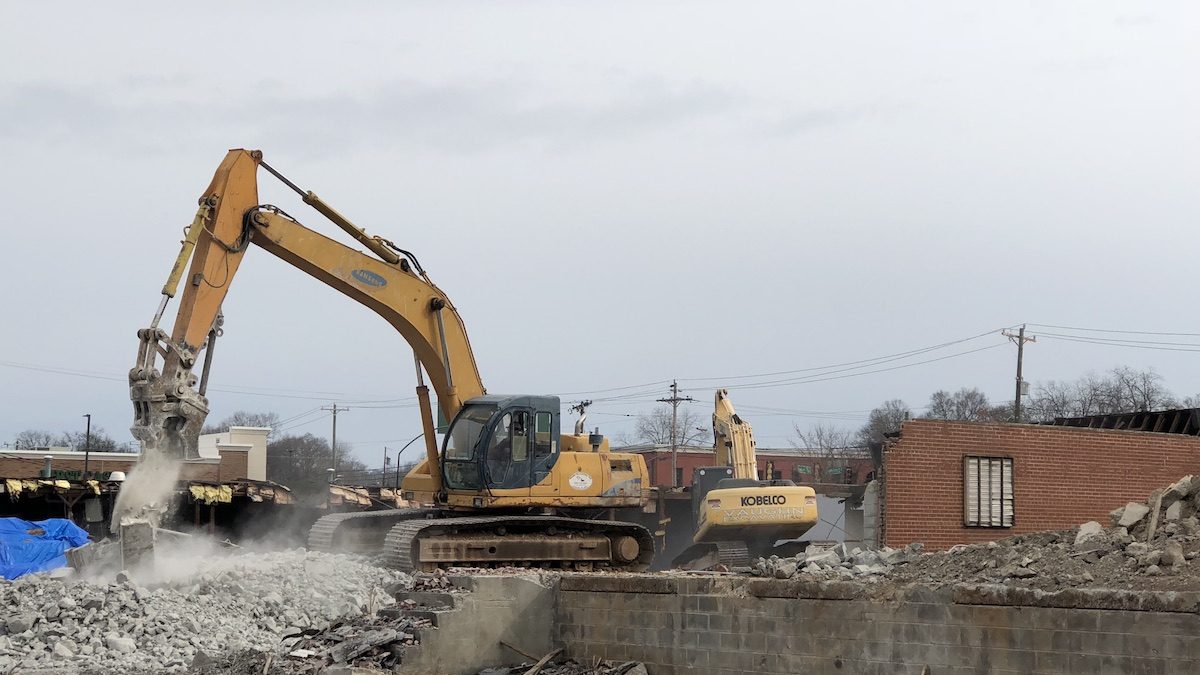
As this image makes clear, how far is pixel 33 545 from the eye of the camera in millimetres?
23672

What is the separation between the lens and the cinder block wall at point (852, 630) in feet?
30.8

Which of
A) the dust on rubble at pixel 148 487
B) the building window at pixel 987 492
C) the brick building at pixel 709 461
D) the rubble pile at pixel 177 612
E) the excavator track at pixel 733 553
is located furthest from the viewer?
the brick building at pixel 709 461

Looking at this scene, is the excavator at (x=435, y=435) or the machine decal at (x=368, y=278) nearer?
the excavator at (x=435, y=435)

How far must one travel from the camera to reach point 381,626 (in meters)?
13.6

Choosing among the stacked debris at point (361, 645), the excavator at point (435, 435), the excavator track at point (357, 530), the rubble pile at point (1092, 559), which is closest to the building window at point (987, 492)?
→ the excavator at point (435, 435)

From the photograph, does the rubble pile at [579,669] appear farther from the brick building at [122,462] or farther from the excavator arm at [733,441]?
the brick building at [122,462]

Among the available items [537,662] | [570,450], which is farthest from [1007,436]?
[537,662]

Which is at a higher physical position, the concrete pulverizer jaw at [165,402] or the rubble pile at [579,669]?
the concrete pulverizer jaw at [165,402]

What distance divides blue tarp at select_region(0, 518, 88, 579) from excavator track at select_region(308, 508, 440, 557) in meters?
5.44

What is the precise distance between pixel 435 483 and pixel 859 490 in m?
11.1

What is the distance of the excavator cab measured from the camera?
→ 19.1 meters

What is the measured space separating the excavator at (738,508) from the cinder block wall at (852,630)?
10.6 m

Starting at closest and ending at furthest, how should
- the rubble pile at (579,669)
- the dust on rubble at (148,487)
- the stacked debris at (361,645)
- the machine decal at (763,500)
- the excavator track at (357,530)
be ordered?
the rubble pile at (579,669), the stacked debris at (361,645), the dust on rubble at (148,487), the excavator track at (357,530), the machine decal at (763,500)

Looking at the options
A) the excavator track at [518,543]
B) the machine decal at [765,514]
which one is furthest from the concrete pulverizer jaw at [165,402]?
the machine decal at [765,514]
